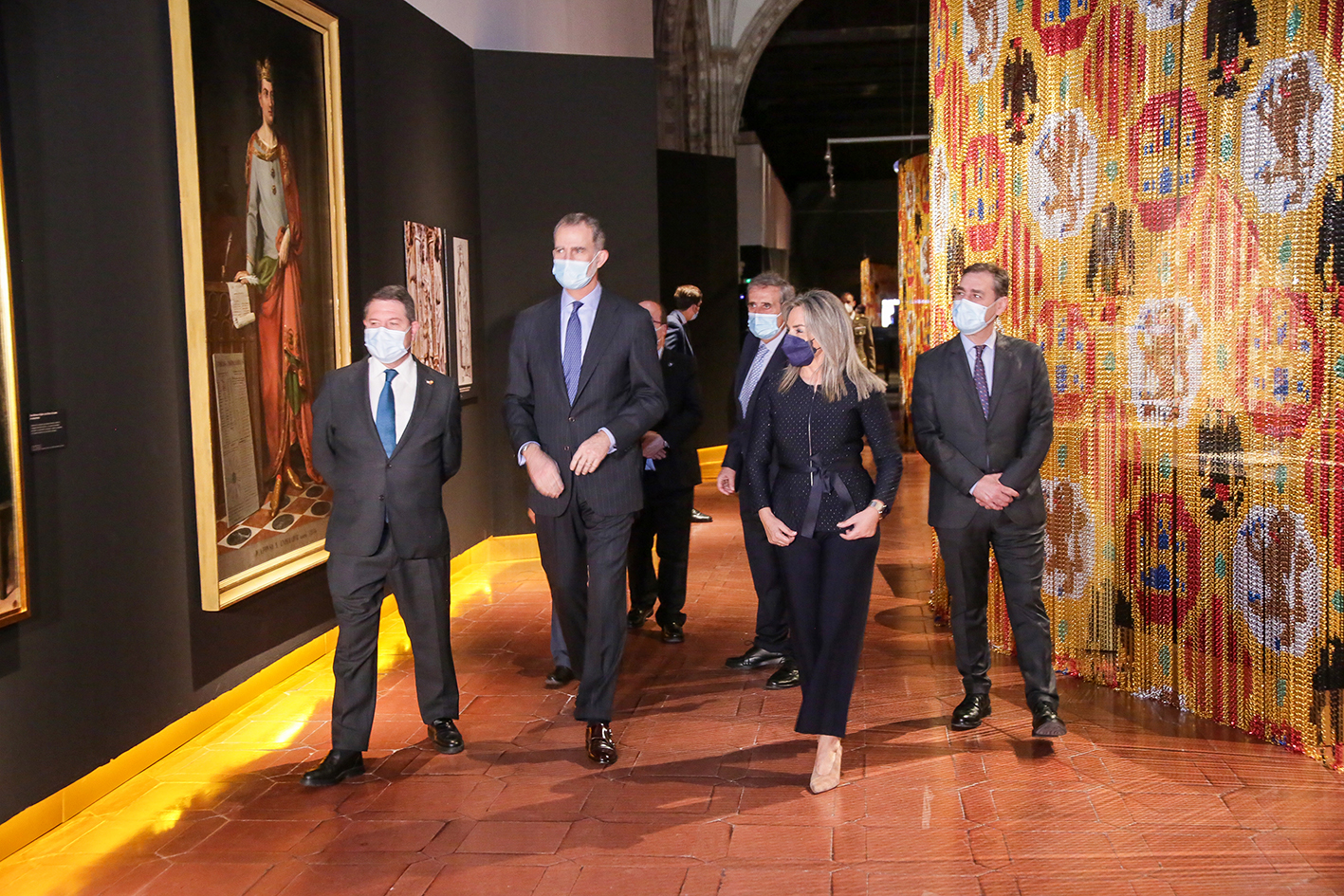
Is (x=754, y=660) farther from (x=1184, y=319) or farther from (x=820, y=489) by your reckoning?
(x=1184, y=319)

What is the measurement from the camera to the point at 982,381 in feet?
14.0

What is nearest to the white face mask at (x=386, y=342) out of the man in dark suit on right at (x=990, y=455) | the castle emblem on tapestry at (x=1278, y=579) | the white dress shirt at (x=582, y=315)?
the white dress shirt at (x=582, y=315)

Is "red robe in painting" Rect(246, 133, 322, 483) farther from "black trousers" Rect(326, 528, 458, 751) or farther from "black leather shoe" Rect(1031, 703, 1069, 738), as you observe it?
"black leather shoe" Rect(1031, 703, 1069, 738)

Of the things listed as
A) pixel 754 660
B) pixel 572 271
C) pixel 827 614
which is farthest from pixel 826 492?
pixel 754 660

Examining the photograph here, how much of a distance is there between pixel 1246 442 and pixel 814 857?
2187 millimetres

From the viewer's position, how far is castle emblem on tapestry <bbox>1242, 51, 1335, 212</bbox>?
393 cm

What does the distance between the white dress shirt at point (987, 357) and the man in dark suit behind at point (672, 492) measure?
1.71m

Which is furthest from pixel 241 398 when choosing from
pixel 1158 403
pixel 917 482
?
pixel 917 482

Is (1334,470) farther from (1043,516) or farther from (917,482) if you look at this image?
(917,482)

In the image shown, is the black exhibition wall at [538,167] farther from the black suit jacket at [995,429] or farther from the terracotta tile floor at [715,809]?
the black suit jacket at [995,429]

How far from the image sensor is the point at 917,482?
11.9 m

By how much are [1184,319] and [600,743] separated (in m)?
2.65

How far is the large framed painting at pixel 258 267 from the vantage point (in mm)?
4426

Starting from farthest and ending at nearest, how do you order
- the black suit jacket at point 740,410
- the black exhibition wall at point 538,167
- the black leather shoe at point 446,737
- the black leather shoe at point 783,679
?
the black exhibition wall at point 538,167 → the black leather shoe at point 783,679 → the black suit jacket at point 740,410 → the black leather shoe at point 446,737
